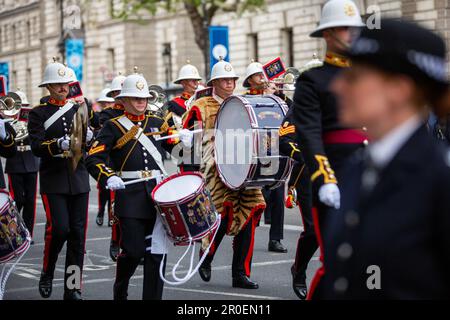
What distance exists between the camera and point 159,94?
567 inches

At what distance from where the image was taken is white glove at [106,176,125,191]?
23.5 feet

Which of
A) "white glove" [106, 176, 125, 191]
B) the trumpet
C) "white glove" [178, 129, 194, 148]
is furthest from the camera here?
the trumpet

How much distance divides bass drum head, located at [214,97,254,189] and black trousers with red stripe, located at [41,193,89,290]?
1.42 meters

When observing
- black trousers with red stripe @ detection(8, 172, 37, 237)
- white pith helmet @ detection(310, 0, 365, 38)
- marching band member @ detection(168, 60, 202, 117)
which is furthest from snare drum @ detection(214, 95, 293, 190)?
black trousers with red stripe @ detection(8, 172, 37, 237)

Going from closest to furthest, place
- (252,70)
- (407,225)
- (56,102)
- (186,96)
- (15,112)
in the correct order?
(407,225) < (56,102) < (252,70) < (186,96) < (15,112)

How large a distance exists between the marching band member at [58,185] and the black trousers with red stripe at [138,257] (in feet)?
3.65

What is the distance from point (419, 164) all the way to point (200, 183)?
447 centimetres

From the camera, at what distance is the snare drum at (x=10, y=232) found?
7.23 m

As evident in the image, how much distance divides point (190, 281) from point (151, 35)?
45873mm

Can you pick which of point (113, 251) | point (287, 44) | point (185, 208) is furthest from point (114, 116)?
point (287, 44)

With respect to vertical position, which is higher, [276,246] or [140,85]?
[140,85]

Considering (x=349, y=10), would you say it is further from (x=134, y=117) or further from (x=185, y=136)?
(x=185, y=136)

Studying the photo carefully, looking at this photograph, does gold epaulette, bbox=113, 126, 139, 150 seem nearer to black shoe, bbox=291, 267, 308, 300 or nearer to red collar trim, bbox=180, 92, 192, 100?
black shoe, bbox=291, 267, 308, 300

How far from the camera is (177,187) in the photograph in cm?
722
